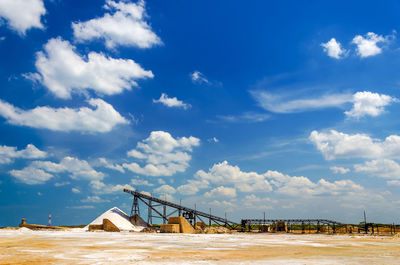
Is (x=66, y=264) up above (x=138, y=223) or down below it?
above

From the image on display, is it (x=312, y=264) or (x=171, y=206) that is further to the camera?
(x=171, y=206)

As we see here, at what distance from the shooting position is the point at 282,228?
67750 mm

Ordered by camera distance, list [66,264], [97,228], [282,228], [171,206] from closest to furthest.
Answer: [66,264] → [97,228] → [282,228] → [171,206]

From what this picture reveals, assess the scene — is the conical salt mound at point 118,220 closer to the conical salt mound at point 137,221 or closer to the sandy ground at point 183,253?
the conical salt mound at point 137,221

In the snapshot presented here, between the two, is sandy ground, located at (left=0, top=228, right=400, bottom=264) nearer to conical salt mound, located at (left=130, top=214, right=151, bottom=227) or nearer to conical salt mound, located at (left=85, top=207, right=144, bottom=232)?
conical salt mound, located at (left=85, top=207, right=144, bottom=232)

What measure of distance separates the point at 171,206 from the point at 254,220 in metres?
20.2

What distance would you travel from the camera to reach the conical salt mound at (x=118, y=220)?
6366 centimetres

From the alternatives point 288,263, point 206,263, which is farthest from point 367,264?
point 206,263

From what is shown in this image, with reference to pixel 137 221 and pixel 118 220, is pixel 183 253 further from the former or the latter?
pixel 137 221

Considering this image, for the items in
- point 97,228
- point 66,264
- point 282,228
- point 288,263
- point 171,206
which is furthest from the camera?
point 171,206

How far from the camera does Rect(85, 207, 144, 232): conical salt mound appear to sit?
6366cm

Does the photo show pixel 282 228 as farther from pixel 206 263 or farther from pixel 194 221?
pixel 206 263

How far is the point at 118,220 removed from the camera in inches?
2601

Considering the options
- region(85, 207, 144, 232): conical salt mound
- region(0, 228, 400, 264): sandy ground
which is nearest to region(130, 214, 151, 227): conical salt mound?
region(85, 207, 144, 232): conical salt mound
